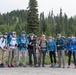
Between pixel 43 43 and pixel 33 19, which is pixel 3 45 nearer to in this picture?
pixel 43 43

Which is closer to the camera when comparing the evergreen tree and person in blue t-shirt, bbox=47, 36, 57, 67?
person in blue t-shirt, bbox=47, 36, 57, 67

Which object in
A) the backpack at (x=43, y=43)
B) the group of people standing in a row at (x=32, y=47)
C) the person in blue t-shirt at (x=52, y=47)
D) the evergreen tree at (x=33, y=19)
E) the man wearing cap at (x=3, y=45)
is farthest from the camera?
the evergreen tree at (x=33, y=19)

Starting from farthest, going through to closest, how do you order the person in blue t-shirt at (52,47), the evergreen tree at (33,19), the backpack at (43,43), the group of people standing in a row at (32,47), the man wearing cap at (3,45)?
1. the evergreen tree at (33,19)
2. the backpack at (43,43)
3. the person in blue t-shirt at (52,47)
4. the group of people standing in a row at (32,47)
5. the man wearing cap at (3,45)

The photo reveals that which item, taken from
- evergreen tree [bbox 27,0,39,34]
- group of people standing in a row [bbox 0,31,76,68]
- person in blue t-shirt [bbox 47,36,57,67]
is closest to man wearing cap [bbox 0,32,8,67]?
group of people standing in a row [bbox 0,31,76,68]

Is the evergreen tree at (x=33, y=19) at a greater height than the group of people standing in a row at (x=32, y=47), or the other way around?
the evergreen tree at (x=33, y=19)

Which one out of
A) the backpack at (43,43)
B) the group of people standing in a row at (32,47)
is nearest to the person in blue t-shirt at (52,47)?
the group of people standing in a row at (32,47)

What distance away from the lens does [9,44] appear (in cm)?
1633

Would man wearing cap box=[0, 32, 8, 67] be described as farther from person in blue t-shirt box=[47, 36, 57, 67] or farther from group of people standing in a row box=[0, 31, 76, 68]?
person in blue t-shirt box=[47, 36, 57, 67]

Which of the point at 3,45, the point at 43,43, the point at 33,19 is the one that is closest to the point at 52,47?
the point at 43,43

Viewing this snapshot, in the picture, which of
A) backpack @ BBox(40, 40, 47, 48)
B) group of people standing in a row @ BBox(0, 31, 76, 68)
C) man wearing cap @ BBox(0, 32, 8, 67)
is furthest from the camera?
backpack @ BBox(40, 40, 47, 48)

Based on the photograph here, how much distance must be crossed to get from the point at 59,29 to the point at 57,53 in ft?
317

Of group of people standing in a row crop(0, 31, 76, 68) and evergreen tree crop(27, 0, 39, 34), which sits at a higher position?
evergreen tree crop(27, 0, 39, 34)

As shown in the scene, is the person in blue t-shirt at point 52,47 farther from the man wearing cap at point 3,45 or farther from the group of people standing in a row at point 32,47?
the man wearing cap at point 3,45

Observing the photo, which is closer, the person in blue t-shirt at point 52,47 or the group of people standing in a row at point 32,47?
the group of people standing in a row at point 32,47
